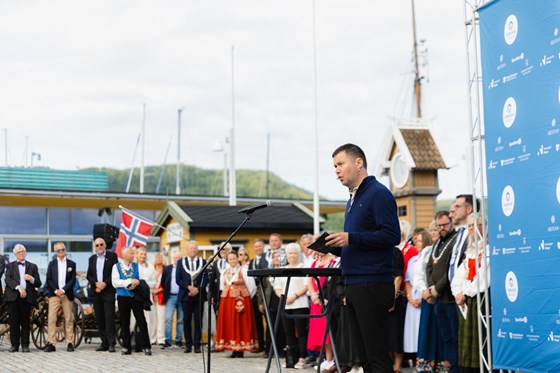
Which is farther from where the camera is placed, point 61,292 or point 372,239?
point 61,292

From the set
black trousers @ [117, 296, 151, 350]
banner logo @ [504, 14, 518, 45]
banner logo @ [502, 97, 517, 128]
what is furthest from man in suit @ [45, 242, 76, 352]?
banner logo @ [504, 14, 518, 45]

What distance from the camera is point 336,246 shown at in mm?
5953

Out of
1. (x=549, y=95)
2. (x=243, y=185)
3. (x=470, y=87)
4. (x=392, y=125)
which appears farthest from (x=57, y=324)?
(x=243, y=185)

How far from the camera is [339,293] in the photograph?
656 centimetres

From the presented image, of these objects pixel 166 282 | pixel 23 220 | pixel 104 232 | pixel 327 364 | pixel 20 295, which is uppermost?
pixel 23 220

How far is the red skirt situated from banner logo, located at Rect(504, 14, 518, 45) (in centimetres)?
754

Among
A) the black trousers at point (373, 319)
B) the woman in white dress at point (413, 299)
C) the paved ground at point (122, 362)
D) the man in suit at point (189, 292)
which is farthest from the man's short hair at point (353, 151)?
the man in suit at point (189, 292)

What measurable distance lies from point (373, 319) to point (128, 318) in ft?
31.5

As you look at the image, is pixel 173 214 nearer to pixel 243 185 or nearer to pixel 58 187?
pixel 58 187

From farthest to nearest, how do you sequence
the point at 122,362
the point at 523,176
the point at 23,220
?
the point at 23,220, the point at 122,362, the point at 523,176

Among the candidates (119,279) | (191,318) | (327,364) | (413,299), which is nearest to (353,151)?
(413,299)

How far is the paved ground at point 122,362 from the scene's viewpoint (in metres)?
11.9

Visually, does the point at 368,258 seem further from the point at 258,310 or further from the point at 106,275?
the point at 106,275

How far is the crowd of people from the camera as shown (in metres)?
5.96
